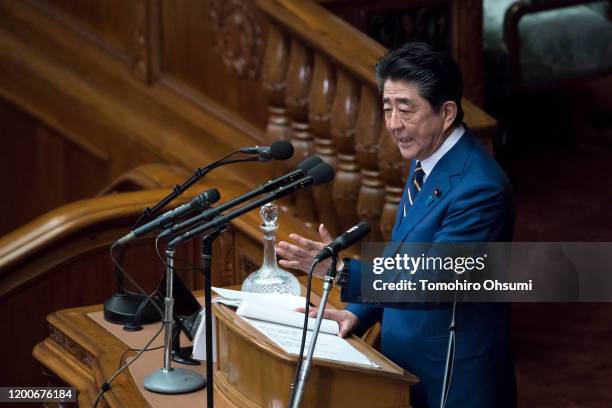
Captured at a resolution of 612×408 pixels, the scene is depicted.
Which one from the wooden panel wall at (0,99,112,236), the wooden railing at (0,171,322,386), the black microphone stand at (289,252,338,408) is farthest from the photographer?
the wooden panel wall at (0,99,112,236)

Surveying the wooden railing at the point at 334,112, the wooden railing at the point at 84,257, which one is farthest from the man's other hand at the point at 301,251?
the wooden railing at the point at 334,112

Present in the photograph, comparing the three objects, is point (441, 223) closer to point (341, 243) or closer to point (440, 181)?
point (440, 181)

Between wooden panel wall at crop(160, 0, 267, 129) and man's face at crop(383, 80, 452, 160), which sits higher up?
wooden panel wall at crop(160, 0, 267, 129)

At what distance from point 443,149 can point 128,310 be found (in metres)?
1.21

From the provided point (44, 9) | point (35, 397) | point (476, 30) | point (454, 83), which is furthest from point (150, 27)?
point (454, 83)

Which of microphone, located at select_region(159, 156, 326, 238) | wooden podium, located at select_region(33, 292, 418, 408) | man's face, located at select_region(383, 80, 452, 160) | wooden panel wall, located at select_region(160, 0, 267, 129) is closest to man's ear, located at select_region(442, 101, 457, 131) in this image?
man's face, located at select_region(383, 80, 452, 160)

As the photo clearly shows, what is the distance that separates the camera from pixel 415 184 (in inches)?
139

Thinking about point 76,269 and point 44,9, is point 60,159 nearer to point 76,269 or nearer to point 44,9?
point 44,9

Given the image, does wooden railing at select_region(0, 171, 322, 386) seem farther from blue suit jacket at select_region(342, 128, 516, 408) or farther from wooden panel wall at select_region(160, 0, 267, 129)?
blue suit jacket at select_region(342, 128, 516, 408)

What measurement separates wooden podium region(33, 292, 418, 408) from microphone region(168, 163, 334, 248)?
287mm

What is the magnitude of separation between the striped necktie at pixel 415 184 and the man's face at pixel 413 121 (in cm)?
8

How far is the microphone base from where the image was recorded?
13.4 feet

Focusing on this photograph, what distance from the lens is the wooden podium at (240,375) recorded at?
311 cm

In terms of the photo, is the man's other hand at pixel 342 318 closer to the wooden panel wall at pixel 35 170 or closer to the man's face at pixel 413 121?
the man's face at pixel 413 121
